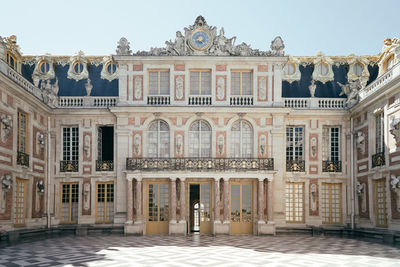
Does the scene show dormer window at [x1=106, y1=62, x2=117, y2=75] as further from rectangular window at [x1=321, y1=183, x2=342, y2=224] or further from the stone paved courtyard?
rectangular window at [x1=321, y1=183, x2=342, y2=224]

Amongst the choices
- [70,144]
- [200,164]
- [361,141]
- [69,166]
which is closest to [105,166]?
[69,166]

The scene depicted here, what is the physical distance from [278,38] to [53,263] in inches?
679

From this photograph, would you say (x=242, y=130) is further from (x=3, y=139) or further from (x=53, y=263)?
(x=53, y=263)

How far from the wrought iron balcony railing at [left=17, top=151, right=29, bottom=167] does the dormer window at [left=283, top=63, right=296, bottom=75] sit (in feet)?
50.7

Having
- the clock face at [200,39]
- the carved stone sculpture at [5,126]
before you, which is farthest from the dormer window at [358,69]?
the carved stone sculpture at [5,126]

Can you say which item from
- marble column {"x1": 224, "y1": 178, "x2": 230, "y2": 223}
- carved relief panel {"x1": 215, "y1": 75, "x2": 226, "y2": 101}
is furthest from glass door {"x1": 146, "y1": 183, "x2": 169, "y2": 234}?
carved relief panel {"x1": 215, "y1": 75, "x2": 226, "y2": 101}

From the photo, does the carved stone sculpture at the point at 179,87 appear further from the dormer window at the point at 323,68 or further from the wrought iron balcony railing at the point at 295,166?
the dormer window at the point at 323,68

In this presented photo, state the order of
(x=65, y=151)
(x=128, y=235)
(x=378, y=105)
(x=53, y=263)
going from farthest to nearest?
(x=65, y=151) < (x=128, y=235) < (x=378, y=105) < (x=53, y=263)

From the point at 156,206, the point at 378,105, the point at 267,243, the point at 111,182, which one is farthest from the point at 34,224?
the point at 378,105

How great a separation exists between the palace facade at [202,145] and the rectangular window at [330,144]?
0.18 feet

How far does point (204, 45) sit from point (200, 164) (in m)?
6.57

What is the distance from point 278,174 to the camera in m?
26.2

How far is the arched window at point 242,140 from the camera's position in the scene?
26.4 metres

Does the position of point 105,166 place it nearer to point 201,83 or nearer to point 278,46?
point 201,83
